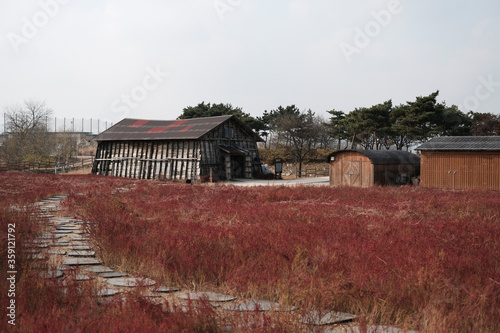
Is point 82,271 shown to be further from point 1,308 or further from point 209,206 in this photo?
point 209,206

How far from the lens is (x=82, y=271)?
673cm

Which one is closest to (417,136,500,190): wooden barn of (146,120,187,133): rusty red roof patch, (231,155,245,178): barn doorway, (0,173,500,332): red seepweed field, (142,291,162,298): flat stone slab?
(231,155,245,178): barn doorway

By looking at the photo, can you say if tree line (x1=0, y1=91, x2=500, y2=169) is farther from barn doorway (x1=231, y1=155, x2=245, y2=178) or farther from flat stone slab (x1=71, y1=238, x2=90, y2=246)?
flat stone slab (x1=71, y1=238, x2=90, y2=246)

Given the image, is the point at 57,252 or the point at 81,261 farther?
the point at 57,252

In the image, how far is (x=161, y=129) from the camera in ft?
126

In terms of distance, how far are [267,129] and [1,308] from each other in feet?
210

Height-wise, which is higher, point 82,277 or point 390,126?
point 390,126

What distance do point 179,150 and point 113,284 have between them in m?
29.6

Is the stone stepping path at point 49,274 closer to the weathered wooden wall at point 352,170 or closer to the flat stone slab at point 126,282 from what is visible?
the flat stone slab at point 126,282

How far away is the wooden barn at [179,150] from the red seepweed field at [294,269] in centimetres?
2243

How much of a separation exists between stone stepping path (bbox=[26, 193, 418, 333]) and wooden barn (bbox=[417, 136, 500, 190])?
78.2 ft

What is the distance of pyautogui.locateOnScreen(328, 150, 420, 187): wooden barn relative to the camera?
29.2 meters

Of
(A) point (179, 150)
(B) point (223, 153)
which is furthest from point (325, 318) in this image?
(B) point (223, 153)

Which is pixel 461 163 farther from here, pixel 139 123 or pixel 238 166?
pixel 139 123
